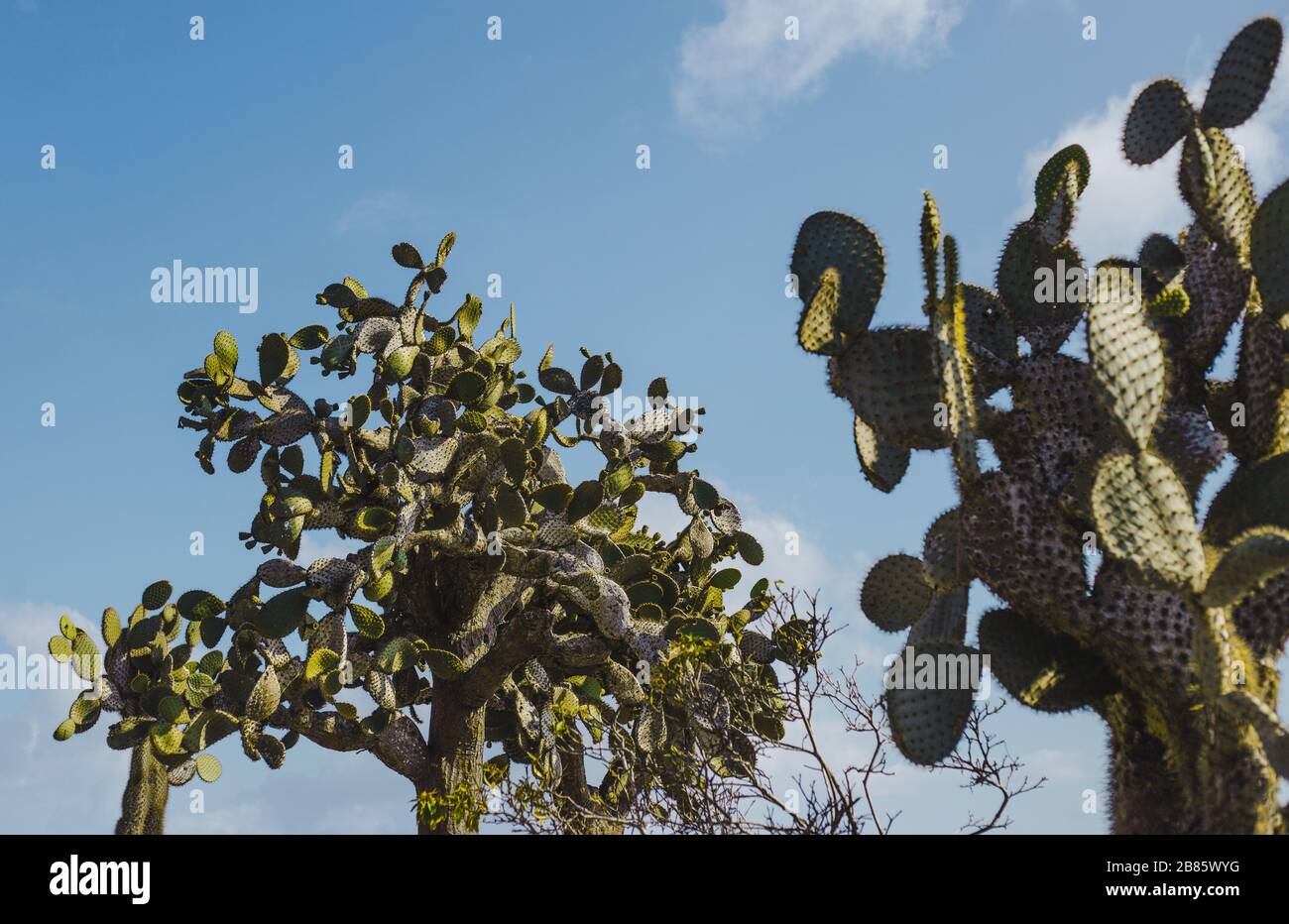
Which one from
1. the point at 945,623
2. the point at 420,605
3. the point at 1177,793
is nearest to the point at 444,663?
the point at 420,605

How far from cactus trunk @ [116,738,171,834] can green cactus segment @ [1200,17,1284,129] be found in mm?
8108

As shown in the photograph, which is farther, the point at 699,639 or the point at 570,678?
the point at 570,678

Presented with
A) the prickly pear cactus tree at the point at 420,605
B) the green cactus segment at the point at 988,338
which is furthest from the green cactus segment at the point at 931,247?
the prickly pear cactus tree at the point at 420,605

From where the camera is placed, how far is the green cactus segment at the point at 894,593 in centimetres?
608

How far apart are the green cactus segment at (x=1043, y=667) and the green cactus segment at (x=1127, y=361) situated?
109 centimetres

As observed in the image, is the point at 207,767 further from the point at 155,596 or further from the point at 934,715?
the point at 934,715

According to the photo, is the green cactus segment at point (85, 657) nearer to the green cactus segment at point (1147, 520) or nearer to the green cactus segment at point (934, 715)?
the green cactus segment at point (934, 715)

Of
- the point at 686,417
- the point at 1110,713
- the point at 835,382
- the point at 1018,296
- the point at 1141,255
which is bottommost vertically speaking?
the point at 1110,713
